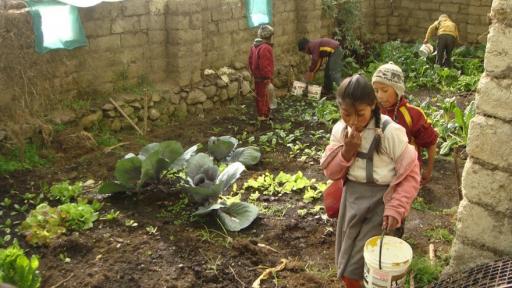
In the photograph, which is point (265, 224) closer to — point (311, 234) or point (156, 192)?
point (311, 234)

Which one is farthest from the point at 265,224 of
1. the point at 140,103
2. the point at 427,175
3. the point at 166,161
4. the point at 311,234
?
the point at 140,103

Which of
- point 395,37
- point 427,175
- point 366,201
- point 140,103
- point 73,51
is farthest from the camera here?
point 395,37

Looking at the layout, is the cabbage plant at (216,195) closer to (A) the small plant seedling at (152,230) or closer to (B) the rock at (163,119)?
(A) the small plant seedling at (152,230)

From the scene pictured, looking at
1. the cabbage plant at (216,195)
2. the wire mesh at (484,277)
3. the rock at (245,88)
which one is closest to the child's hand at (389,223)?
the wire mesh at (484,277)

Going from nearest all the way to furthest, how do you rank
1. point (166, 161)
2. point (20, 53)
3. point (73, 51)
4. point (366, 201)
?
point (366, 201)
point (166, 161)
point (20, 53)
point (73, 51)

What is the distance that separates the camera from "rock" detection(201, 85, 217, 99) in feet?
26.2

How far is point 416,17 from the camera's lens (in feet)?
41.2

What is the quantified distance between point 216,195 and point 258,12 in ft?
17.0

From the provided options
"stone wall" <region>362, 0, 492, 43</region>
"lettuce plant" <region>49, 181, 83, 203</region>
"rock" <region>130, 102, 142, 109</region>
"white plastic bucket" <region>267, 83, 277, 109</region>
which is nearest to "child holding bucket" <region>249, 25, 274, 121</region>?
"white plastic bucket" <region>267, 83, 277, 109</region>

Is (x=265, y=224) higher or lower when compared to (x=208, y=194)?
lower

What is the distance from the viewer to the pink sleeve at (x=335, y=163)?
270 cm

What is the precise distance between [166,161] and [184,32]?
9.97 ft

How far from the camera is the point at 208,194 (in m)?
4.55

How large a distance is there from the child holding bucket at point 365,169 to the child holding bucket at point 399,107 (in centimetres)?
66
